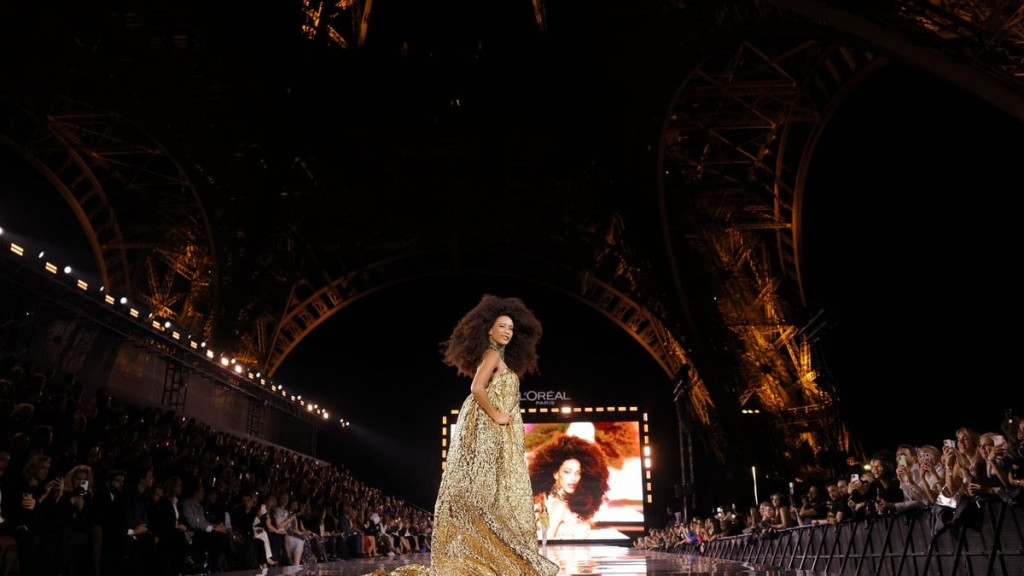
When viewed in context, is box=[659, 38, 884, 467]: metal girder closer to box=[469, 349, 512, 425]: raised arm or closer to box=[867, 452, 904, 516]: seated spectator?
box=[867, 452, 904, 516]: seated spectator

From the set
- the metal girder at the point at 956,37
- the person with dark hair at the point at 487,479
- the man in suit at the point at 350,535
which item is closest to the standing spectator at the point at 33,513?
the person with dark hair at the point at 487,479

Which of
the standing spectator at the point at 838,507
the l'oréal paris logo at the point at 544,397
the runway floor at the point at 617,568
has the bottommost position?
the runway floor at the point at 617,568

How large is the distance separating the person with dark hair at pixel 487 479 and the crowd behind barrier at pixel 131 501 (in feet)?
15.3

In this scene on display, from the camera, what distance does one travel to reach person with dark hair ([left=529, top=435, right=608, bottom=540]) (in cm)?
3142

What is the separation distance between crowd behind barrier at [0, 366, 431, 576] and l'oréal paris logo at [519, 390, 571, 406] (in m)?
15.5

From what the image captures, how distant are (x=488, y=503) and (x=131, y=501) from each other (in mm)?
6218

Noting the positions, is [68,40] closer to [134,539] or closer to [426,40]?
[426,40]

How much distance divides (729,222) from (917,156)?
1071cm

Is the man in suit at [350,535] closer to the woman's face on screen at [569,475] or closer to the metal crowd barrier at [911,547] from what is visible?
the metal crowd barrier at [911,547]

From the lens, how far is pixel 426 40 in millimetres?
25781

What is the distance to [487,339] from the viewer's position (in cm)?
577

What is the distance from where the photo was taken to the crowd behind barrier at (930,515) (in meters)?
6.46

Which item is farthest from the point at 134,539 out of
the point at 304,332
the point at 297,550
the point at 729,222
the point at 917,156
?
the point at 304,332

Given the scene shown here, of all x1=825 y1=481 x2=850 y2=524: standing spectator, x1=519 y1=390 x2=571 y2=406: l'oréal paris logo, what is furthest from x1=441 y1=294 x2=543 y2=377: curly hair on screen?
x1=519 y1=390 x2=571 y2=406: l'oréal paris logo
